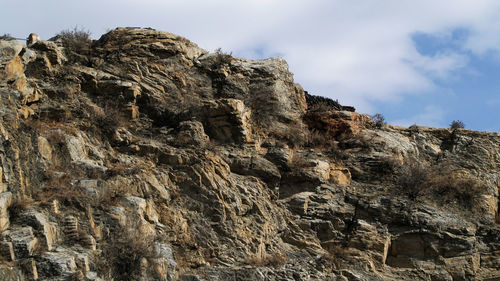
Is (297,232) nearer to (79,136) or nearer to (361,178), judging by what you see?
(361,178)

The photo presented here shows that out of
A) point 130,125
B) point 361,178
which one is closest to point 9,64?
point 130,125

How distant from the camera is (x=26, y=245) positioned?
1102 centimetres

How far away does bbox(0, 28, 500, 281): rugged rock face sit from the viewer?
12594 millimetres

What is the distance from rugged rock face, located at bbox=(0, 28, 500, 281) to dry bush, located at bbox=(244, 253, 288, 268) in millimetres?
47

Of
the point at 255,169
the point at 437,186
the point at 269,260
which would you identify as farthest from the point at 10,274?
the point at 437,186

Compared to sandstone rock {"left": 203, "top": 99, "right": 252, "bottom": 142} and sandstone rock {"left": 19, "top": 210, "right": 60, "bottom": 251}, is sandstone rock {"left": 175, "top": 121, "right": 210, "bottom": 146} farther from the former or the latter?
sandstone rock {"left": 19, "top": 210, "right": 60, "bottom": 251}

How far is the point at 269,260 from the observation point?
14.9m

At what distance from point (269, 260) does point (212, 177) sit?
249 cm

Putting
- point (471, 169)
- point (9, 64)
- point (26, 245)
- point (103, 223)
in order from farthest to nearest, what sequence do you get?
point (471, 169), point (9, 64), point (103, 223), point (26, 245)

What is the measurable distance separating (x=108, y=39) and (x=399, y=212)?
10303mm

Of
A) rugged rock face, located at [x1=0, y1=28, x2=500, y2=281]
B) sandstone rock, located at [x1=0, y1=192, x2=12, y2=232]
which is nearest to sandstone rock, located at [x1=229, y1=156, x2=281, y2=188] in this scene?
rugged rock face, located at [x1=0, y1=28, x2=500, y2=281]

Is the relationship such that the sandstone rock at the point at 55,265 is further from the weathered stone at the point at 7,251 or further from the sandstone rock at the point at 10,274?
the weathered stone at the point at 7,251

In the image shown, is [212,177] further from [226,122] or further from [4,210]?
[4,210]

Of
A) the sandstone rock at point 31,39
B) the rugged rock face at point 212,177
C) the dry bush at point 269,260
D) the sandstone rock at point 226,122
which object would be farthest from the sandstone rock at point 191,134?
the sandstone rock at point 31,39
